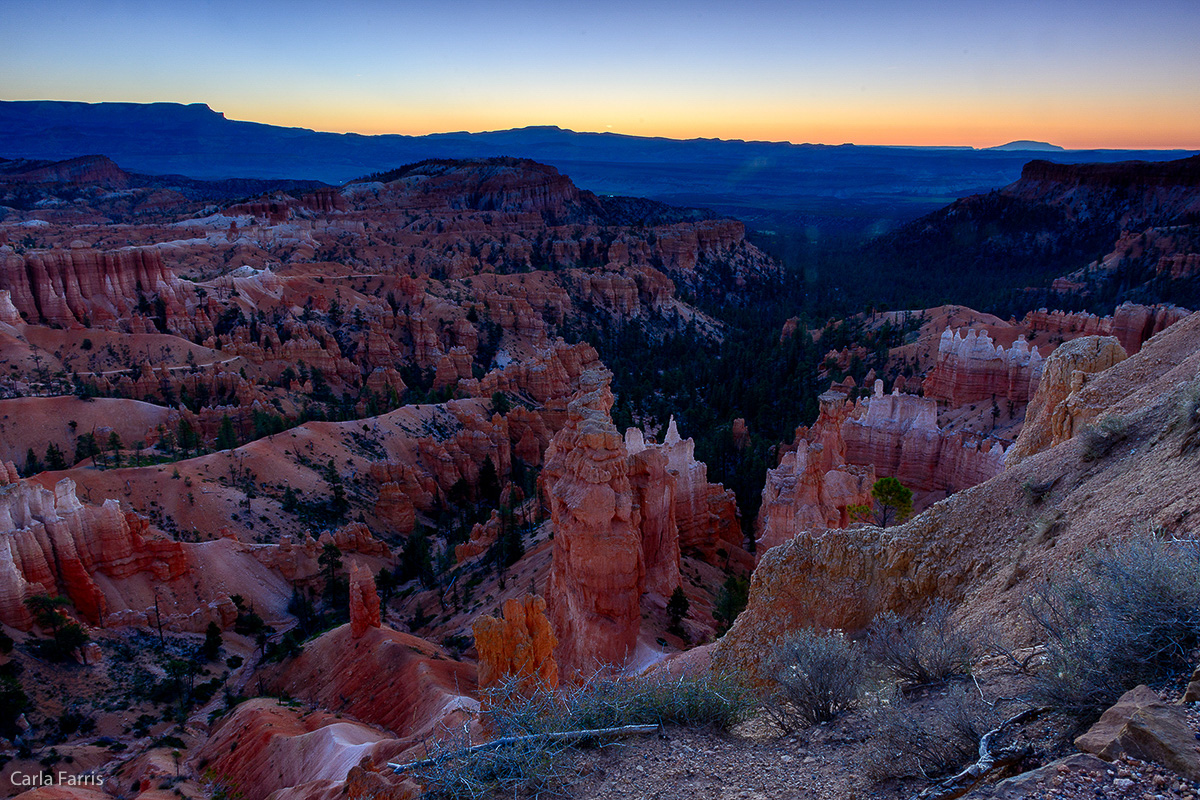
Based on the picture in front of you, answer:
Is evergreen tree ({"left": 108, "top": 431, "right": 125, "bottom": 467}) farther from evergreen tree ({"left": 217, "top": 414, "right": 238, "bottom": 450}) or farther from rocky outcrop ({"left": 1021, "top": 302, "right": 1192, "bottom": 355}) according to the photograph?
rocky outcrop ({"left": 1021, "top": 302, "right": 1192, "bottom": 355})

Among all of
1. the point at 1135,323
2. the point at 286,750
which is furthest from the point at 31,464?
the point at 1135,323

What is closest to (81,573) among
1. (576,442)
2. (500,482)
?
(576,442)

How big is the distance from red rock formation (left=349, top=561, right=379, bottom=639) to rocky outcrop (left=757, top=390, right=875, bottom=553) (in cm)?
1313

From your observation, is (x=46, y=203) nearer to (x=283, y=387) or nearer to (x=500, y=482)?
(x=283, y=387)

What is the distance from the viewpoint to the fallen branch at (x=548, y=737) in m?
5.92

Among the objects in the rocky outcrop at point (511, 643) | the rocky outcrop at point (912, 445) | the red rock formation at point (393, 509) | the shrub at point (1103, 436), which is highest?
the shrub at point (1103, 436)

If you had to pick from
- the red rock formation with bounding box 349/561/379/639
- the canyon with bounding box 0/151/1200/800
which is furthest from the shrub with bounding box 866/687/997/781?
the red rock formation with bounding box 349/561/379/639

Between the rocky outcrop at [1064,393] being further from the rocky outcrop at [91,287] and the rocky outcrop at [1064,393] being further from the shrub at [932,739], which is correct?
the rocky outcrop at [91,287]

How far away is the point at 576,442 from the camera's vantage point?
18.9m

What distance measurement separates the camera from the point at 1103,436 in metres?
8.12

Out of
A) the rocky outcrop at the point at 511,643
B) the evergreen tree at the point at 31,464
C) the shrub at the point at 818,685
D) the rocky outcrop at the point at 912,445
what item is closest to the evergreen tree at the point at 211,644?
the rocky outcrop at the point at 511,643

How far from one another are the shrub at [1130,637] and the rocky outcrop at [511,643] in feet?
30.3

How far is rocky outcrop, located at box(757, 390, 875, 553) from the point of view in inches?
859

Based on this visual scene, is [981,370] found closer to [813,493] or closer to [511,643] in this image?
[813,493]
